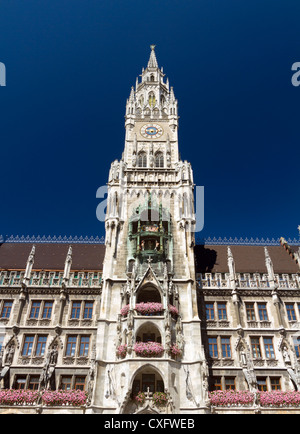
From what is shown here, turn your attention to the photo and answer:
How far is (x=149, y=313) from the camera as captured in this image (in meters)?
27.5

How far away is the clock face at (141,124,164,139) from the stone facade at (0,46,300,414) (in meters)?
7.10

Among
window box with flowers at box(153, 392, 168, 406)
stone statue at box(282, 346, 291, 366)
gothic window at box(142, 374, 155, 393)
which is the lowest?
window box with flowers at box(153, 392, 168, 406)

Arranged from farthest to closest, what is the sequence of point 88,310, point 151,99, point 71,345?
point 151,99
point 88,310
point 71,345

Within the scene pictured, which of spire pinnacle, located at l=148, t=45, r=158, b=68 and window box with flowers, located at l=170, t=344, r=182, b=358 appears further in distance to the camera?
spire pinnacle, located at l=148, t=45, r=158, b=68

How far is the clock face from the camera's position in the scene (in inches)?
1670

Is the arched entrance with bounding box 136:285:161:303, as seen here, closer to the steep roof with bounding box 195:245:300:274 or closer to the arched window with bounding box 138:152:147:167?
the steep roof with bounding box 195:245:300:274

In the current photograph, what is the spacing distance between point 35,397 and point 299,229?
3029 centimetres

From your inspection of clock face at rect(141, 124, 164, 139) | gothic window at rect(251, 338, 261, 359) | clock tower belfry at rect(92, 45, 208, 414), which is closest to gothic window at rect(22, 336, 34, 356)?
clock tower belfry at rect(92, 45, 208, 414)

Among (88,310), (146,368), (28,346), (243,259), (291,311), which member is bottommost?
(146,368)

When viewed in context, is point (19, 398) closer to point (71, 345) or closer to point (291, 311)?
point (71, 345)

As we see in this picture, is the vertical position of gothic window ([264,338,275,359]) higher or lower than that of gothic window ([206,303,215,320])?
lower

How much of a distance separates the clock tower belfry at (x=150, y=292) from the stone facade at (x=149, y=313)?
97mm

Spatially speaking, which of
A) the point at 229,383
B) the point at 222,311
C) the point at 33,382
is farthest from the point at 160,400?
the point at 33,382

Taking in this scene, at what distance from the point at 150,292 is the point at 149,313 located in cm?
245
